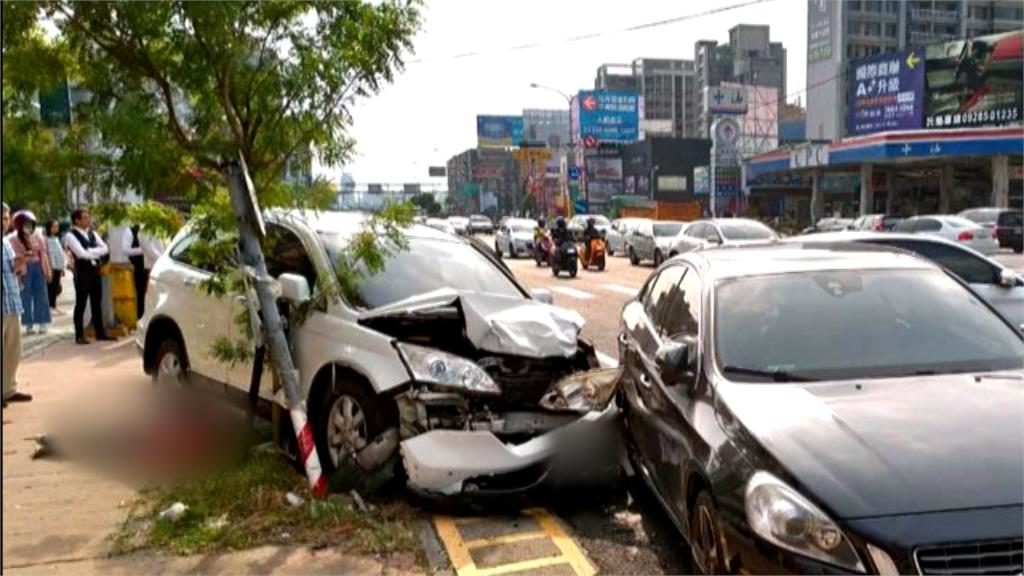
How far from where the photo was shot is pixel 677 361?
3969 millimetres

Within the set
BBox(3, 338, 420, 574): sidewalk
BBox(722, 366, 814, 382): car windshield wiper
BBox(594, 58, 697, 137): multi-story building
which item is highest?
BBox(594, 58, 697, 137): multi-story building

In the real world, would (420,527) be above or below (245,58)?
below

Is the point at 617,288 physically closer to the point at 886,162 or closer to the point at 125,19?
the point at 125,19

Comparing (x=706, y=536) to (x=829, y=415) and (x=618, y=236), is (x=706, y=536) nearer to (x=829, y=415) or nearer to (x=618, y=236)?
(x=829, y=415)

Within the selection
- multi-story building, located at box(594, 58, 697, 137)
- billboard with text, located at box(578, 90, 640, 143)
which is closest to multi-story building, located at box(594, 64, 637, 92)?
multi-story building, located at box(594, 58, 697, 137)

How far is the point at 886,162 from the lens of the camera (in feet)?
Answer: 138

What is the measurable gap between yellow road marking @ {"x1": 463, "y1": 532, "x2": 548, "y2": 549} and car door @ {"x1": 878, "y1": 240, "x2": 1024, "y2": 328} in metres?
5.59

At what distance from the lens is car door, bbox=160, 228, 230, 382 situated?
6.24 metres

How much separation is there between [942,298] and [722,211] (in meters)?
57.4

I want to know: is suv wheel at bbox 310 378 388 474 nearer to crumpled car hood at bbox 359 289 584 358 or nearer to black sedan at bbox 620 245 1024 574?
crumpled car hood at bbox 359 289 584 358

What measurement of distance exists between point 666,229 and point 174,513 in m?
21.6

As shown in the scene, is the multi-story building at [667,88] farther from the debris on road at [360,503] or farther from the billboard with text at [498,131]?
the debris on road at [360,503]

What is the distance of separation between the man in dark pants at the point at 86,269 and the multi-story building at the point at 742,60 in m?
118

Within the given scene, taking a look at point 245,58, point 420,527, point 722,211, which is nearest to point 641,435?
point 420,527
